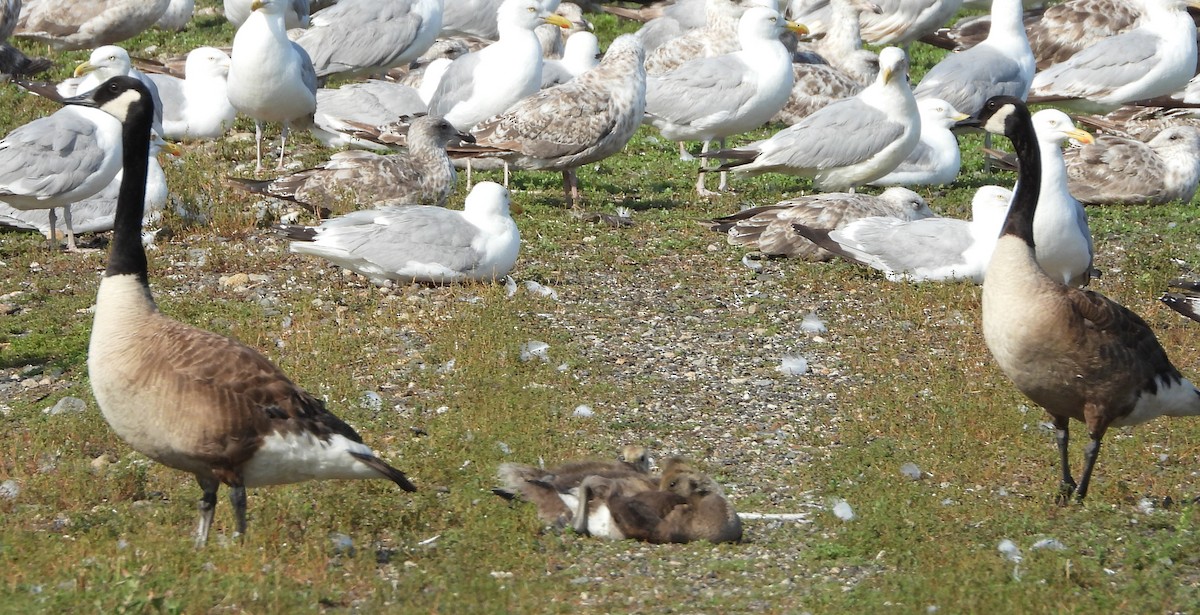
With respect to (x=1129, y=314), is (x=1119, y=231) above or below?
below

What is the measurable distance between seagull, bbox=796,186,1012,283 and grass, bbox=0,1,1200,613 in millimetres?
241

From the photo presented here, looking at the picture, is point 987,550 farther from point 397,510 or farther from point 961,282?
point 961,282

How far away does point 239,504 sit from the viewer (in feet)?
20.8

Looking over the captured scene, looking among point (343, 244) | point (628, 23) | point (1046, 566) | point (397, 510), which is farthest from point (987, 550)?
point (628, 23)

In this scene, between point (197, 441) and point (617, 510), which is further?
point (617, 510)

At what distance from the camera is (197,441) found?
6.16 m

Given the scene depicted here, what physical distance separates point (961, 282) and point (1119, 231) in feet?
8.58

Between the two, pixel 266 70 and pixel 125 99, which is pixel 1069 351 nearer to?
pixel 125 99

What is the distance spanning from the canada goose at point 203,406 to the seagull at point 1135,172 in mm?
9359

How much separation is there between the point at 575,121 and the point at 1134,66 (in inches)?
296

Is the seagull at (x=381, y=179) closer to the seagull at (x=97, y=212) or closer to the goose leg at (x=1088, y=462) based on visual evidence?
the seagull at (x=97, y=212)

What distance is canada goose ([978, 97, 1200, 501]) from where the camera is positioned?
7172mm

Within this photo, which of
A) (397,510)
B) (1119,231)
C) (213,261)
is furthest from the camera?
(1119,231)

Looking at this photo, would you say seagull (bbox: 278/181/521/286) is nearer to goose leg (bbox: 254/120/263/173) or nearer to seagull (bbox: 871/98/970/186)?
goose leg (bbox: 254/120/263/173)
